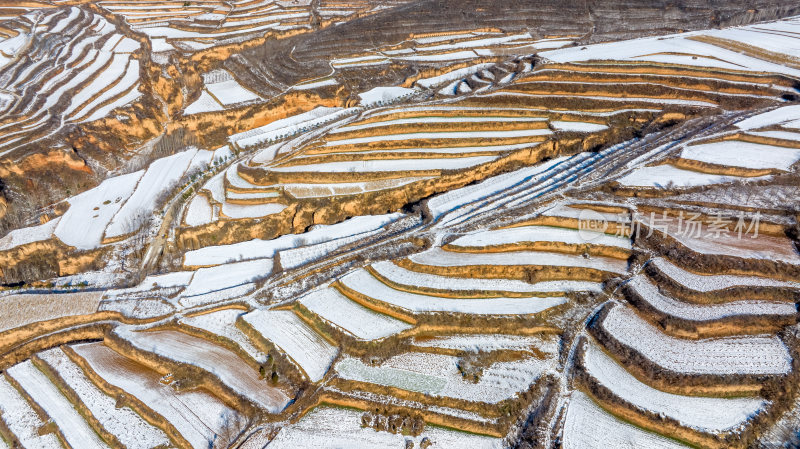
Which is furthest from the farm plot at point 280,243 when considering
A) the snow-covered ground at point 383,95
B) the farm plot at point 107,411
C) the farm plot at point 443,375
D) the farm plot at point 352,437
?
the snow-covered ground at point 383,95

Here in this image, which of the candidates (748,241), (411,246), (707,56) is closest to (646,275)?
(748,241)

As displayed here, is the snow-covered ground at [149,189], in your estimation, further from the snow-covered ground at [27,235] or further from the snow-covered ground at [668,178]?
the snow-covered ground at [668,178]

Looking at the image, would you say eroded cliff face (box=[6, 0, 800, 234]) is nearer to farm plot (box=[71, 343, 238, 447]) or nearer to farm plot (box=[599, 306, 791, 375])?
farm plot (box=[71, 343, 238, 447])

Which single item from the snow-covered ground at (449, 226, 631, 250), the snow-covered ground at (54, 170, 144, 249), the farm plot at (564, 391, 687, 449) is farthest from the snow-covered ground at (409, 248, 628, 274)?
the snow-covered ground at (54, 170, 144, 249)

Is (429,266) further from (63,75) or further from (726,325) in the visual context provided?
(63,75)

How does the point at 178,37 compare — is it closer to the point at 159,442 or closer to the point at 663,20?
the point at 159,442

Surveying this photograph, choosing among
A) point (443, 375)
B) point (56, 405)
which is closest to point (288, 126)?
point (56, 405)
